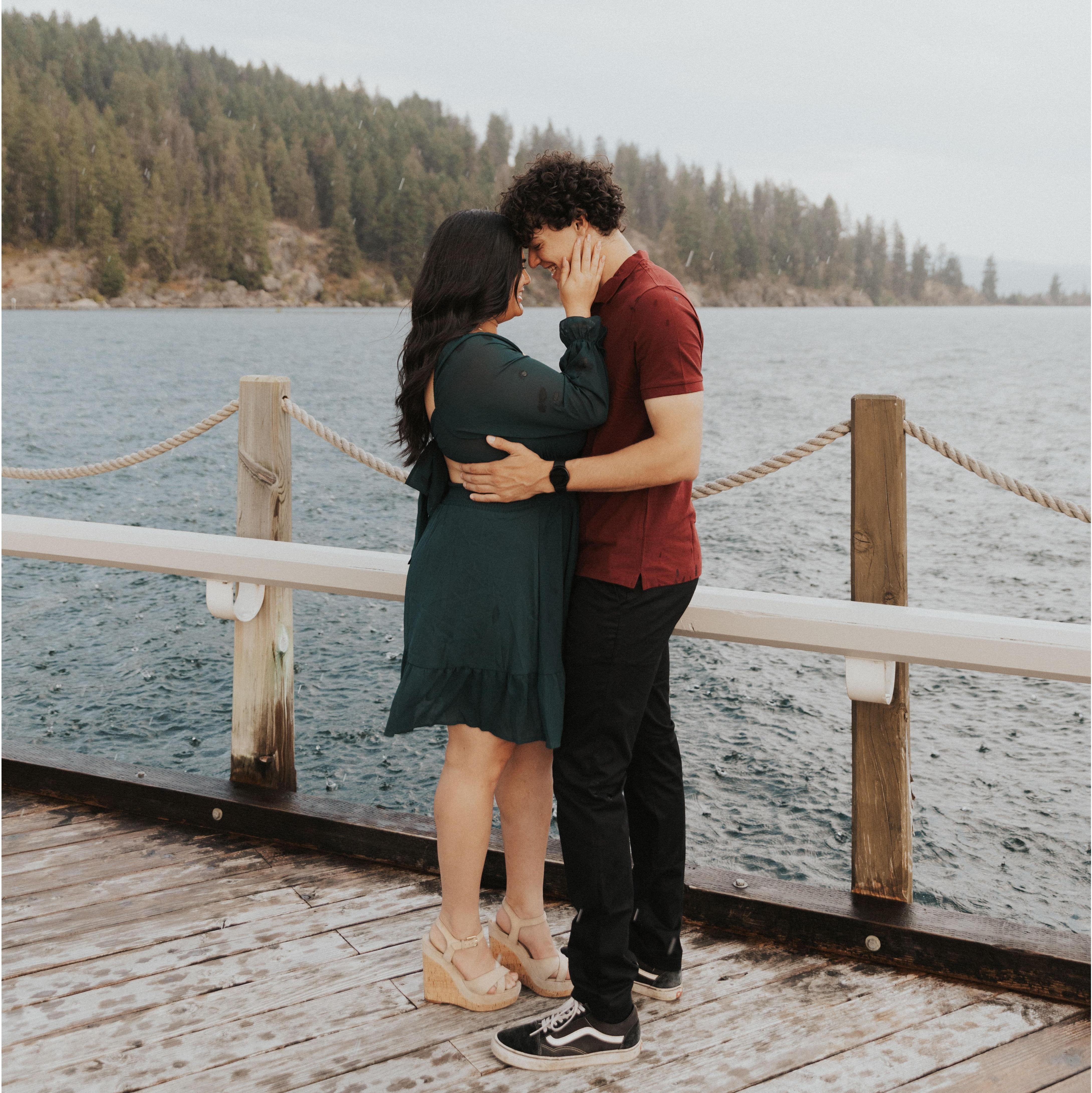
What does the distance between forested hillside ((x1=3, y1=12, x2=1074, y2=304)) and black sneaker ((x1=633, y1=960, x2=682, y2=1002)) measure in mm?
77389

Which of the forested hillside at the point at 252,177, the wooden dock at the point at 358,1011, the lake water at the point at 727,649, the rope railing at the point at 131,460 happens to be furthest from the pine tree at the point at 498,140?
the wooden dock at the point at 358,1011

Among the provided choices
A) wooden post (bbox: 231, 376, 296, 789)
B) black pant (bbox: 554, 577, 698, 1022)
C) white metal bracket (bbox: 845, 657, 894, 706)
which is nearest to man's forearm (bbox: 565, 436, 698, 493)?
black pant (bbox: 554, 577, 698, 1022)

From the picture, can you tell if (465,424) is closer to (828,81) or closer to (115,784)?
(115,784)

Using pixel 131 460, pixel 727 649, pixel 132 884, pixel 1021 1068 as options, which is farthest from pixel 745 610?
pixel 727 649

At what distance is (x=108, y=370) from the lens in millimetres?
40344

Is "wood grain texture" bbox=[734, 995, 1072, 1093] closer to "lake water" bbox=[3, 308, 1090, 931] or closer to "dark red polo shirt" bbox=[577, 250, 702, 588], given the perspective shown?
"dark red polo shirt" bbox=[577, 250, 702, 588]

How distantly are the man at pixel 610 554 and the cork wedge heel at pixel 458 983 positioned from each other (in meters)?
0.14

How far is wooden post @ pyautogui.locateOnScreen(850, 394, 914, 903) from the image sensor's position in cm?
217

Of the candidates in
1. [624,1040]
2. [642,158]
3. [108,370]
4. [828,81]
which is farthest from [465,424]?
[828,81]

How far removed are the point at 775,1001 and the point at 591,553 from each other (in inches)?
37.0

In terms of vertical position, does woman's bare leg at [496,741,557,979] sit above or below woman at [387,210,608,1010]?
below

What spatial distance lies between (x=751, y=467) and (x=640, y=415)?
2.86ft

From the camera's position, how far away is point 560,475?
1.75m

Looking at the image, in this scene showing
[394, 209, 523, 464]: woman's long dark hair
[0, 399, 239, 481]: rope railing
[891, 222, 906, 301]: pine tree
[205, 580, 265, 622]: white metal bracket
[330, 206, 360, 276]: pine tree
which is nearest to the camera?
[394, 209, 523, 464]: woman's long dark hair
